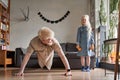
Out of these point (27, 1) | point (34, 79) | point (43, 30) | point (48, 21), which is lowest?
point (34, 79)

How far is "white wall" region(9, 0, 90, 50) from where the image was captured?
8.77 m

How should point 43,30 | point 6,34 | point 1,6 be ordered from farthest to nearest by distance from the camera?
point 6,34 → point 1,6 → point 43,30

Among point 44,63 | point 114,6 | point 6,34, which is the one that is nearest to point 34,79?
point 44,63

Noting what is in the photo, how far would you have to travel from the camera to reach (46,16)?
881 centimetres

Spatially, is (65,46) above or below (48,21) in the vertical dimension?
below

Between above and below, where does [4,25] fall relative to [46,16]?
below

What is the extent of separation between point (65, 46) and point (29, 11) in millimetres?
1763

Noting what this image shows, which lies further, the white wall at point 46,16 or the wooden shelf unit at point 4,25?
the white wall at point 46,16

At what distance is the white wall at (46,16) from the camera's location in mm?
8766

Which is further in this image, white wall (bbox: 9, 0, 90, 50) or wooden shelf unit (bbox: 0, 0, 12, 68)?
white wall (bbox: 9, 0, 90, 50)

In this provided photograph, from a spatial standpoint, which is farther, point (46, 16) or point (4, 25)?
point (46, 16)

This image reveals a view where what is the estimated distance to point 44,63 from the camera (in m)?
4.45

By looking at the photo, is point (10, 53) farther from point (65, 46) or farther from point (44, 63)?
point (44, 63)

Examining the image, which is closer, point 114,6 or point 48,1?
point 114,6
